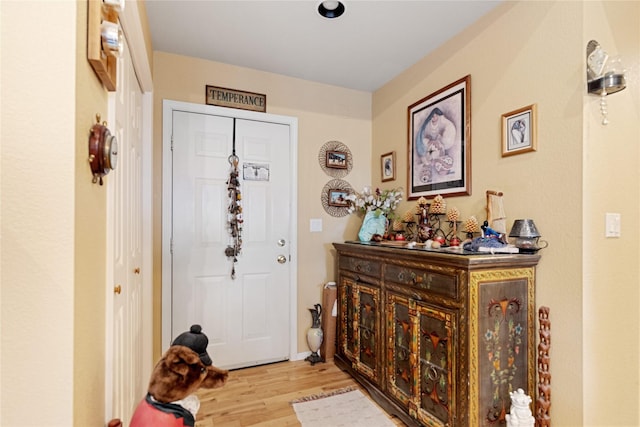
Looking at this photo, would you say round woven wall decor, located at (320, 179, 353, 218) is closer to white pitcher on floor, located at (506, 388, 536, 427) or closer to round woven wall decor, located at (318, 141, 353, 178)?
round woven wall decor, located at (318, 141, 353, 178)

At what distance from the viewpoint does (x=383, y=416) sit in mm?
2084

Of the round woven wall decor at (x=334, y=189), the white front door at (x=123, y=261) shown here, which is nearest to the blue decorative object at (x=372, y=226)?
the round woven wall decor at (x=334, y=189)

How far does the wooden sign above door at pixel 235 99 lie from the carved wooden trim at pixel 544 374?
8.24ft

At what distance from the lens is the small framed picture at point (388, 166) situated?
9.71ft

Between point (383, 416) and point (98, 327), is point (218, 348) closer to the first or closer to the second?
point (383, 416)

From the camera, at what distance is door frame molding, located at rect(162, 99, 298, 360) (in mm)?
2525

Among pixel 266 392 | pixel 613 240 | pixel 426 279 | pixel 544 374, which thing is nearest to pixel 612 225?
pixel 613 240

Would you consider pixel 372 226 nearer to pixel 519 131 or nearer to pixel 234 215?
pixel 234 215

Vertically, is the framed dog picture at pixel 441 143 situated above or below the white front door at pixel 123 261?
above

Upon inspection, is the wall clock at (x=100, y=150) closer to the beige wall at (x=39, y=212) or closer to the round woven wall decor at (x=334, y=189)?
the beige wall at (x=39, y=212)

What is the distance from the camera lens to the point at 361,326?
2.49 metres

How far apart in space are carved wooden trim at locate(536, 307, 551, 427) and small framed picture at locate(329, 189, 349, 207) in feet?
6.01

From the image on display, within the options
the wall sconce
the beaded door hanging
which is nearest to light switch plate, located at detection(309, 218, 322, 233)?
the beaded door hanging

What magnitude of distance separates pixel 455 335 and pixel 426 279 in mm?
319
